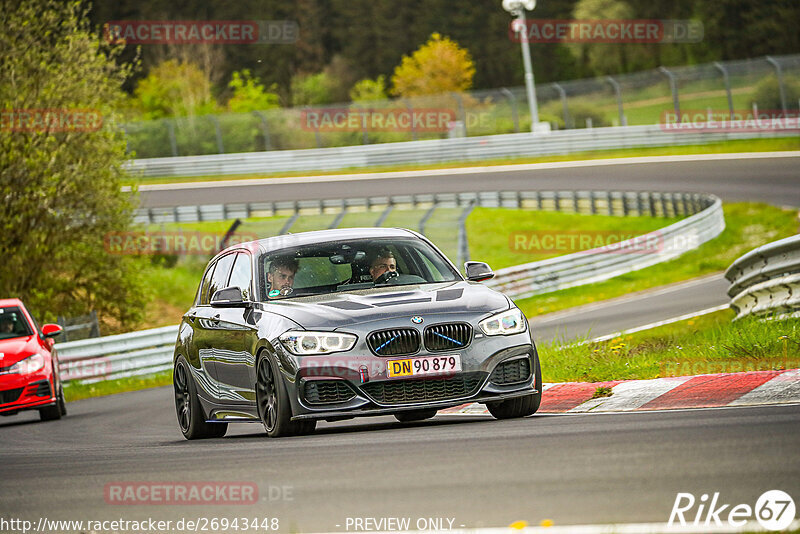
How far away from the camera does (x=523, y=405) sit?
9.70 m

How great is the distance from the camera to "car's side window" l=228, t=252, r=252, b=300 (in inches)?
413

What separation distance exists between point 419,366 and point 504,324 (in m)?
0.77

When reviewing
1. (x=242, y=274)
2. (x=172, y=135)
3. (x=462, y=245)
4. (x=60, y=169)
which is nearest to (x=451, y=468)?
(x=242, y=274)

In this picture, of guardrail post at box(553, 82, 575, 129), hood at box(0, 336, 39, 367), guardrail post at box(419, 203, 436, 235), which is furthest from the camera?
guardrail post at box(553, 82, 575, 129)

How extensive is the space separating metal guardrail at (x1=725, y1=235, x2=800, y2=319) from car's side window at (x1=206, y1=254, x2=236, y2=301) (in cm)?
565

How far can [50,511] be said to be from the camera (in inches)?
275

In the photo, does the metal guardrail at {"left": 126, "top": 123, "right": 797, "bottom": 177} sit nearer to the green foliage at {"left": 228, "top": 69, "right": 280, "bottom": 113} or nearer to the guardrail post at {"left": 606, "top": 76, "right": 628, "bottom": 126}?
the guardrail post at {"left": 606, "top": 76, "right": 628, "bottom": 126}

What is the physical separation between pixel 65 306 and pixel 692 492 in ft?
90.0

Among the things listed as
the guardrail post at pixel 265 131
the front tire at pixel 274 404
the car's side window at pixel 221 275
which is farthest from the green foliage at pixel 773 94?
the front tire at pixel 274 404

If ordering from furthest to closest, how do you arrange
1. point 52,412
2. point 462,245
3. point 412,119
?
point 412,119 → point 462,245 → point 52,412

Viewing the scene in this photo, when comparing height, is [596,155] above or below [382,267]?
below

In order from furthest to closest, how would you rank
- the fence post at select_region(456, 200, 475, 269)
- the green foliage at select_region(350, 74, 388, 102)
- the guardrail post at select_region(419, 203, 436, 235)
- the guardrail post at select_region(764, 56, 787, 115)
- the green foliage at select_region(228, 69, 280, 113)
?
the green foliage at select_region(350, 74, 388, 102) → the green foliage at select_region(228, 69, 280, 113) → the guardrail post at select_region(764, 56, 787, 115) → the guardrail post at select_region(419, 203, 436, 235) → the fence post at select_region(456, 200, 475, 269)

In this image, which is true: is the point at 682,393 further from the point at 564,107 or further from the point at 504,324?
the point at 564,107

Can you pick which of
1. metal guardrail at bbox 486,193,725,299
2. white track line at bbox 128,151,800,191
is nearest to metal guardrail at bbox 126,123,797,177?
white track line at bbox 128,151,800,191
